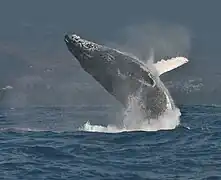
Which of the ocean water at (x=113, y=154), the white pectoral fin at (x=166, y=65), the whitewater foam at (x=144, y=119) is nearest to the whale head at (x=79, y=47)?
the whitewater foam at (x=144, y=119)

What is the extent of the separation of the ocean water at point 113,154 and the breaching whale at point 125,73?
928mm

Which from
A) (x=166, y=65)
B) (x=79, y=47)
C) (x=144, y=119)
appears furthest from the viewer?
(x=166, y=65)

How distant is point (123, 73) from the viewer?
58.4 ft

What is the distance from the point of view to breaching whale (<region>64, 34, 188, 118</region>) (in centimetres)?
1759

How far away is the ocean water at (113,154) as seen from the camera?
1227 cm

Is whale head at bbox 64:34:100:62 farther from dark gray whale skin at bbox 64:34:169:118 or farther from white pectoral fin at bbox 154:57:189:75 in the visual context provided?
white pectoral fin at bbox 154:57:189:75

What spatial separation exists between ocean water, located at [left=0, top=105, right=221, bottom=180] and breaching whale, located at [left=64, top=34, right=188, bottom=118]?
928 millimetres

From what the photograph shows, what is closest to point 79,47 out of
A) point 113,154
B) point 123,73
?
point 123,73

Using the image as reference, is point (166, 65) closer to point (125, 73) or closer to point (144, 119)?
point (125, 73)

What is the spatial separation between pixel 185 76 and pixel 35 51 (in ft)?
43.5

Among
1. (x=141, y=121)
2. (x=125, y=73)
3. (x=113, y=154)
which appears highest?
(x=125, y=73)

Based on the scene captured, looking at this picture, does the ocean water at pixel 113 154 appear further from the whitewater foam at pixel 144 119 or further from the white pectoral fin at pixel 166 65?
the white pectoral fin at pixel 166 65

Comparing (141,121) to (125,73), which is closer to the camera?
(125,73)

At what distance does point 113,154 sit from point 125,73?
4185 millimetres
